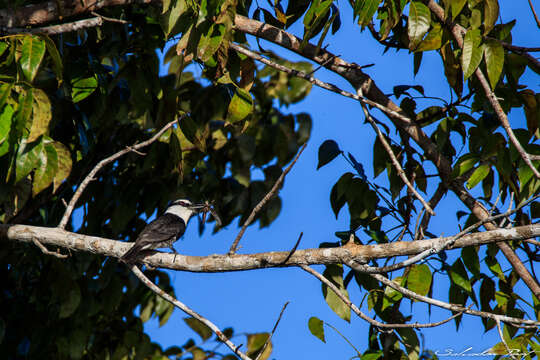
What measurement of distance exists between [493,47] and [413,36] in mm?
407

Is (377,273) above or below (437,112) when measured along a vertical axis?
below

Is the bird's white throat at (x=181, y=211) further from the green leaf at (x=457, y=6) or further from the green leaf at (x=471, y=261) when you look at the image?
the green leaf at (x=457, y=6)

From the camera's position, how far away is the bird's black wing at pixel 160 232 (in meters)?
4.10

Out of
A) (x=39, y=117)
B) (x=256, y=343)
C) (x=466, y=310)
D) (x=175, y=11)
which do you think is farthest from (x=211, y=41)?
(x=256, y=343)

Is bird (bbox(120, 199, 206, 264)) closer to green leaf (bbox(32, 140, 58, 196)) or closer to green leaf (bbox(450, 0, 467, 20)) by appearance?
green leaf (bbox(32, 140, 58, 196))

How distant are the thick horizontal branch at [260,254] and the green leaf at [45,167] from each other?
555 mm

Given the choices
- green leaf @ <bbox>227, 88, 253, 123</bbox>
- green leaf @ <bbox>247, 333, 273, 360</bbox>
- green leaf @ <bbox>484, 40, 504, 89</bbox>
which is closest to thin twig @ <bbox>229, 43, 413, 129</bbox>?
green leaf @ <bbox>227, 88, 253, 123</bbox>

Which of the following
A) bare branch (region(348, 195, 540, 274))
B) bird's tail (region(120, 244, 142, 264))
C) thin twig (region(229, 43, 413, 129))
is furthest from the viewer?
bird's tail (region(120, 244, 142, 264))

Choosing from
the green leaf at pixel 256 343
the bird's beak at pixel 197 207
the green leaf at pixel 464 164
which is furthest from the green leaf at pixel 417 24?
the green leaf at pixel 256 343

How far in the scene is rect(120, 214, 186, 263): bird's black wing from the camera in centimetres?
410

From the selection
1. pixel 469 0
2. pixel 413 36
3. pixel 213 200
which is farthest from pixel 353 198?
pixel 213 200

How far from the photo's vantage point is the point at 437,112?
154 inches

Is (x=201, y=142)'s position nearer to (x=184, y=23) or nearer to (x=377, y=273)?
(x=184, y=23)

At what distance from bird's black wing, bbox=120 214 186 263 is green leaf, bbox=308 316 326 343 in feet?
3.82
